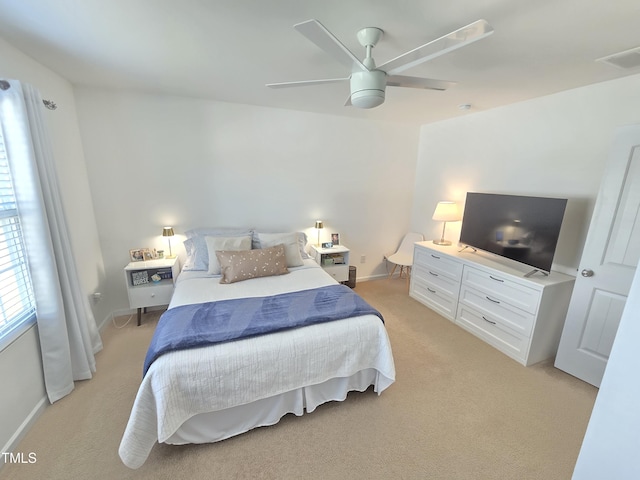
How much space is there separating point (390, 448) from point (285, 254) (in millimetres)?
1905

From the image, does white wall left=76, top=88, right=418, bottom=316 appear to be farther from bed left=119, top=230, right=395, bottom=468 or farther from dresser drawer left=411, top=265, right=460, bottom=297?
bed left=119, top=230, right=395, bottom=468

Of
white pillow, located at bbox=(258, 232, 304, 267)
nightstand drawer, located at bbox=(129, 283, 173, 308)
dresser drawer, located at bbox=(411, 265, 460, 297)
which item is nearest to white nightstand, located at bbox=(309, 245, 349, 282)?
white pillow, located at bbox=(258, 232, 304, 267)

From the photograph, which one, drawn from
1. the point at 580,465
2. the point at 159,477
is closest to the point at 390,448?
the point at 580,465

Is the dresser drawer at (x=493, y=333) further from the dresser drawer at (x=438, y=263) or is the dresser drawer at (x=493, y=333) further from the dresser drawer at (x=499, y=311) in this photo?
the dresser drawer at (x=438, y=263)

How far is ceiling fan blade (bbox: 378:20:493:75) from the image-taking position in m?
1.06

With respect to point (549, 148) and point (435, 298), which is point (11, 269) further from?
point (549, 148)

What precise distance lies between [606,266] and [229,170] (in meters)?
3.53

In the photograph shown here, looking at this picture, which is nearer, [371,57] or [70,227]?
[371,57]

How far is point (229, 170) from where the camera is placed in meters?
3.13

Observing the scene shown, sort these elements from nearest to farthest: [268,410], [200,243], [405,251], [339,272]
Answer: [268,410], [200,243], [339,272], [405,251]

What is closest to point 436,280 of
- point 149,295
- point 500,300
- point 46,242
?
point 500,300

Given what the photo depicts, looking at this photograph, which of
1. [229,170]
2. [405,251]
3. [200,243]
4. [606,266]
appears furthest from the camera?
[405,251]

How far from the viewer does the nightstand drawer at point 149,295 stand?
269 cm

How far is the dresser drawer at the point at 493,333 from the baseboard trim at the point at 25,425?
3544mm
